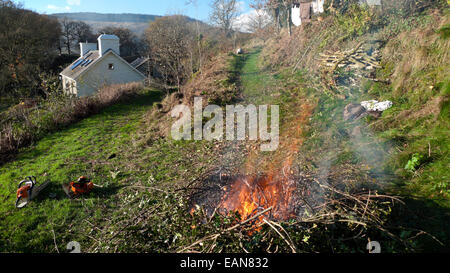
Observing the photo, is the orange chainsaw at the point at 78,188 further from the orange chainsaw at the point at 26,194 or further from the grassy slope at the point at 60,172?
the orange chainsaw at the point at 26,194

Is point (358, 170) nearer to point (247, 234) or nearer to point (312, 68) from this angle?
point (247, 234)

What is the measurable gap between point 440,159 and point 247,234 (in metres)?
3.57

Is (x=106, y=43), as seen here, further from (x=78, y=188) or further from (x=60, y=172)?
(x=78, y=188)

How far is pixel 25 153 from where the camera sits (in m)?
9.67

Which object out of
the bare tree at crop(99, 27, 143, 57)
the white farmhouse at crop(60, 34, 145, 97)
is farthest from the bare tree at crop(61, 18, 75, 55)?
the white farmhouse at crop(60, 34, 145, 97)

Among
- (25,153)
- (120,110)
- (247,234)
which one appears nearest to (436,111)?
(247,234)

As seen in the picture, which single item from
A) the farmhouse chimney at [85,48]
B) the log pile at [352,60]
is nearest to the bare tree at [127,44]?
the farmhouse chimney at [85,48]

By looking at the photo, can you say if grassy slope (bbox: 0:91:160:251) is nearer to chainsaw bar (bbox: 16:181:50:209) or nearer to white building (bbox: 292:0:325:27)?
chainsaw bar (bbox: 16:181:50:209)

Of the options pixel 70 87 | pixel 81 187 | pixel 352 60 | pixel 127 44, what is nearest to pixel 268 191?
pixel 81 187

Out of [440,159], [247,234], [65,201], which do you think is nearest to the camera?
[247,234]

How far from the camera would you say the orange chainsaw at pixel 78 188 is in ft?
19.8

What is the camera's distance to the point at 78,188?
605 centimetres

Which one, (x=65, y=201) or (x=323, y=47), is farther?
(x=323, y=47)
